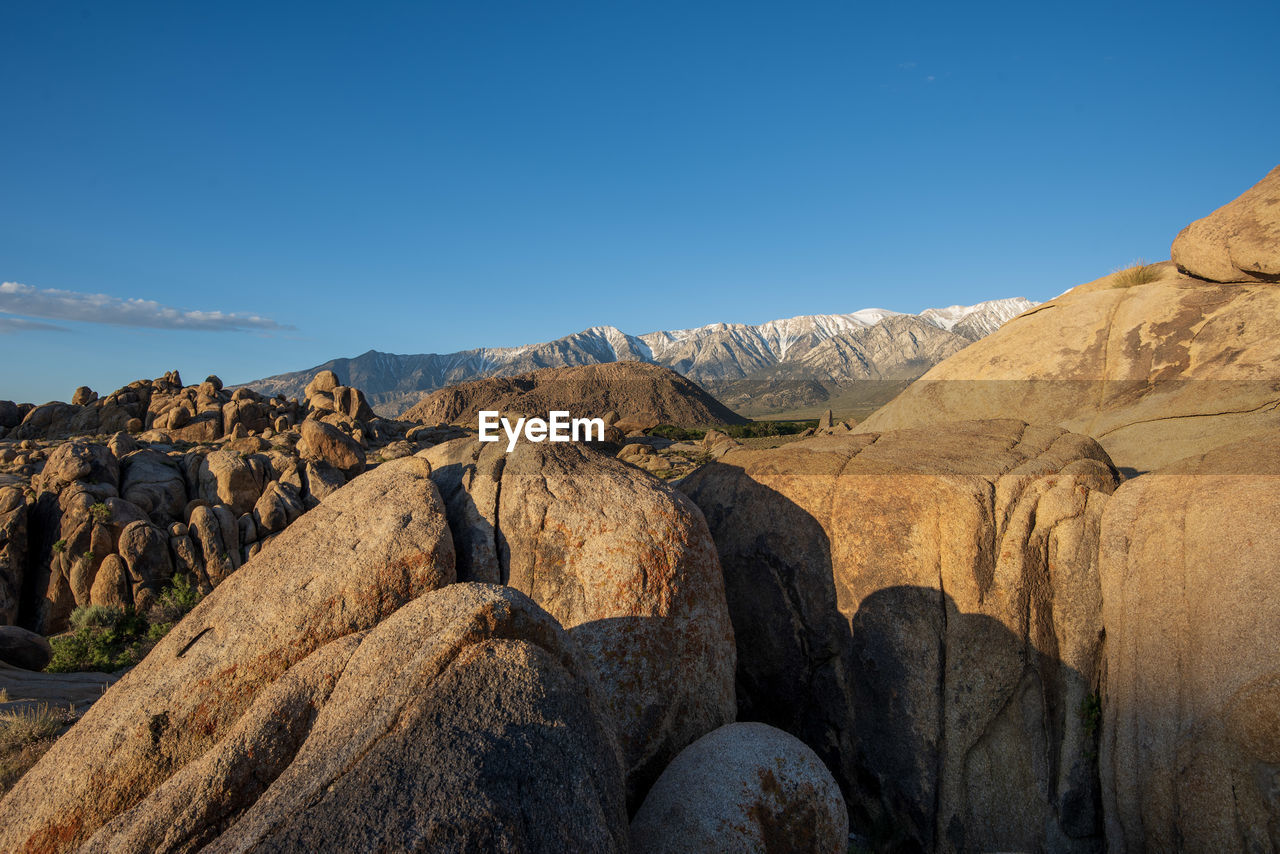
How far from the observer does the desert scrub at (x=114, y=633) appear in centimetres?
1780

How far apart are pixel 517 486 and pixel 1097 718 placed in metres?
6.81

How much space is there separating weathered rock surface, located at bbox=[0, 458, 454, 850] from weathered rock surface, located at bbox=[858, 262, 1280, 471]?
1068 cm

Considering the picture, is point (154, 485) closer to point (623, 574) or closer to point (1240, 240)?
point (623, 574)

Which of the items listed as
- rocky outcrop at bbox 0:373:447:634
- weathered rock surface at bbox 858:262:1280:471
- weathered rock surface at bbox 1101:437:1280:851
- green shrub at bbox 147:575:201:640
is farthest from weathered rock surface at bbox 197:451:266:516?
weathered rock surface at bbox 1101:437:1280:851

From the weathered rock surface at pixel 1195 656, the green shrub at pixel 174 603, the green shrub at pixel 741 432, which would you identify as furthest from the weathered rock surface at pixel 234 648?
the green shrub at pixel 741 432

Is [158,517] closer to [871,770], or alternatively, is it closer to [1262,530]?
[871,770]

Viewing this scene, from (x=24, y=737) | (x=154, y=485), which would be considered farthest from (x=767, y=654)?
(x=154, y=485)

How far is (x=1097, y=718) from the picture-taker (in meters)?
7.49

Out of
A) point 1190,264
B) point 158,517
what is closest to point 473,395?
point 158,517

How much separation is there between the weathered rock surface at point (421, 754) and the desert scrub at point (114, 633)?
15670 mm

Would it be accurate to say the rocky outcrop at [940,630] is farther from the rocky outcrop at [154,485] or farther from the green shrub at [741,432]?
the green shrub at [741,432]

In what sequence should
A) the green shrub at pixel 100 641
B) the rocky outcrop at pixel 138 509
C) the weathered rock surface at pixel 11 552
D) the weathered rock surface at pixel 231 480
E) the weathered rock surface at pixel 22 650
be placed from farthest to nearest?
the weathered rock surface at pixel 231 480 → the rocky outcrop at pixel 138 509 → the weathered rock surface at pixel 11 552 → the green shrub at pixel 100 641 → the weathered rock surface at pixel 22 650

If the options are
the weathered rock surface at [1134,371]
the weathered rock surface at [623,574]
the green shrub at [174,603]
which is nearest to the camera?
the weathered rock surface at [623,574]

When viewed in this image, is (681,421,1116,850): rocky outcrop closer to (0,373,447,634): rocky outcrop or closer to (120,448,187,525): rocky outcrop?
(0,373,447,634): rocky outcrop
